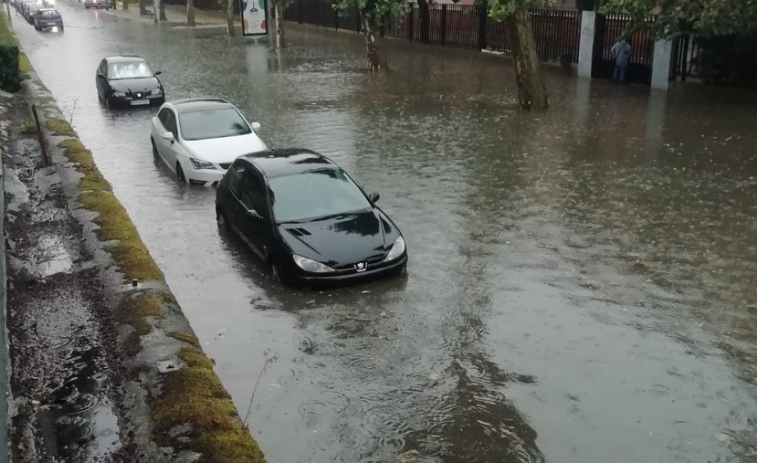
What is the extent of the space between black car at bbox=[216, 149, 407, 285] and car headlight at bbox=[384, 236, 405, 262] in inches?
0.6

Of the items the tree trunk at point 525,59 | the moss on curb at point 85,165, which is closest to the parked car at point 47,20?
the moss on curb at point 85,165

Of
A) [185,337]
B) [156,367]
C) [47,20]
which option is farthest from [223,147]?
[47,20]

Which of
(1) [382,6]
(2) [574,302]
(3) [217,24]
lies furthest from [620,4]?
(3) [217,24]

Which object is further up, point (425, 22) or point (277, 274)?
point (425, 22)

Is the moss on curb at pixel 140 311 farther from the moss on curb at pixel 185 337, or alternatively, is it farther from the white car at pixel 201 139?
the white car at pixel 201 139

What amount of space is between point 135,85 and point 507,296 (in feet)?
56.0

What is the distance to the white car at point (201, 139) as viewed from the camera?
15195 millimetres

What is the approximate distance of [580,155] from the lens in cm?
1691

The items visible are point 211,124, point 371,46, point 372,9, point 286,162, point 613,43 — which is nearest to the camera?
point 286,162

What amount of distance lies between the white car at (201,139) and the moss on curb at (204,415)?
26.7ft

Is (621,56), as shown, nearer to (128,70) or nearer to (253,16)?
(128,70)

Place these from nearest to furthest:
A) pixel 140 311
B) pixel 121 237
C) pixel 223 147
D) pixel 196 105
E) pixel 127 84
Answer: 1. pixel 140 311
2. pixel 121 237
3. pixel 223 147
4. pixel 196 105
5. pixel 127 84

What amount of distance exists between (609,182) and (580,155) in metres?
2.24

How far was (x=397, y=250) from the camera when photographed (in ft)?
34.1
